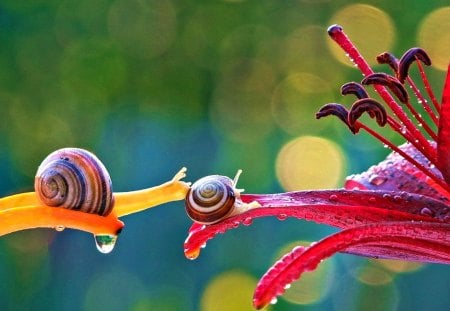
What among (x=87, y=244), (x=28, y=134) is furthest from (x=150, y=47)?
(x=87, y=244)

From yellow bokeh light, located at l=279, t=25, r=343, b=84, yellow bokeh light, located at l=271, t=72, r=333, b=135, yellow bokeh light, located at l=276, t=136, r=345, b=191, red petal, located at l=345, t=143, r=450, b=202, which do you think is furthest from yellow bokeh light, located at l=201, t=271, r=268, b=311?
red petal, located at l=345, t=143, r=450, b=202

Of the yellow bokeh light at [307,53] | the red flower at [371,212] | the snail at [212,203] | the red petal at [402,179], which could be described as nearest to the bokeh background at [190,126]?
the yellow bokeh light at [307,53]

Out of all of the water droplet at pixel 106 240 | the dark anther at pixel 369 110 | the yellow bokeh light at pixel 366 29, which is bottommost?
the yellow bokeh light at pixel 366 29

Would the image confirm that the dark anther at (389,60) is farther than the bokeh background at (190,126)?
No

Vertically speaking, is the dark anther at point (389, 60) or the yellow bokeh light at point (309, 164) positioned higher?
the dark anther at point (389, 60)

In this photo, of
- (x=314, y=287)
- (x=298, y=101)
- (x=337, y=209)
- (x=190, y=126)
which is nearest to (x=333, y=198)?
(x=337, y=209)

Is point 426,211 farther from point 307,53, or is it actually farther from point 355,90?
point 307,53

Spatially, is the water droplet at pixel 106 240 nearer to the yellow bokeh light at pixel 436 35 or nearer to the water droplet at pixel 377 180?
the water droplet at pixel 377 180

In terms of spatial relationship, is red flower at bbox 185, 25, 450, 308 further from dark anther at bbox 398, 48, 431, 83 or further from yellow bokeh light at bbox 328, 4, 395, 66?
yellow bokeh light at bbox 328, 4, 395, 66
